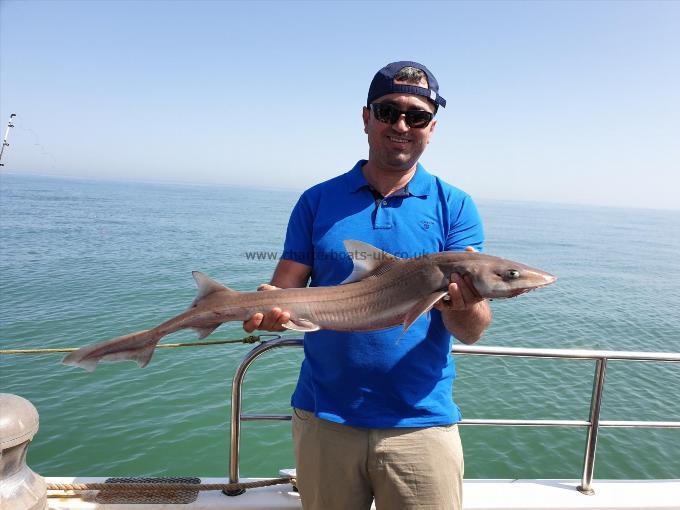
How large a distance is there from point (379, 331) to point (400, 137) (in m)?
1.48

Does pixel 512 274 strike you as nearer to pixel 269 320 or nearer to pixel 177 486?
pixel 269 320

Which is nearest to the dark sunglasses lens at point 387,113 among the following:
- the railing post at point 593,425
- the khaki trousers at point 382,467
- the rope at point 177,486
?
the khaki trousers at point 382,467

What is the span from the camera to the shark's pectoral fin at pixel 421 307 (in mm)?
3029

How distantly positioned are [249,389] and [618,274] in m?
32.3

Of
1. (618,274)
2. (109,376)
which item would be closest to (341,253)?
(109,376)

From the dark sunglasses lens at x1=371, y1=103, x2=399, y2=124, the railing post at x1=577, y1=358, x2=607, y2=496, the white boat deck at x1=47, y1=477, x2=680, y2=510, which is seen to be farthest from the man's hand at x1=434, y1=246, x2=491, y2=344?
the white boat deck at x1=47, y1=477, x2=680, y2=510

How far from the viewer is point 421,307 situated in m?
3.08

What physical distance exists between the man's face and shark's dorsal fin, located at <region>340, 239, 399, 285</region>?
2.45ft

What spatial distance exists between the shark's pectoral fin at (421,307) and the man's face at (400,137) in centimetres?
104

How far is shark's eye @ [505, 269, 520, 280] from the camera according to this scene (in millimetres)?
3180

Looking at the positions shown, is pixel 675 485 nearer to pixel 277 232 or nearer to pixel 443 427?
pixel 443 427

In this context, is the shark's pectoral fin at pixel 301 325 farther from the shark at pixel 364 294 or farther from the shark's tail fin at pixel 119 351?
the shark's tail fin at pixel 119 351

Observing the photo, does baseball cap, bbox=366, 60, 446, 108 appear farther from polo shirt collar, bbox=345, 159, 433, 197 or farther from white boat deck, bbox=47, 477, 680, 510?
white boat deck, bbox=47, 477, 680, 510

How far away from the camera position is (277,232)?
4975 centimetres
